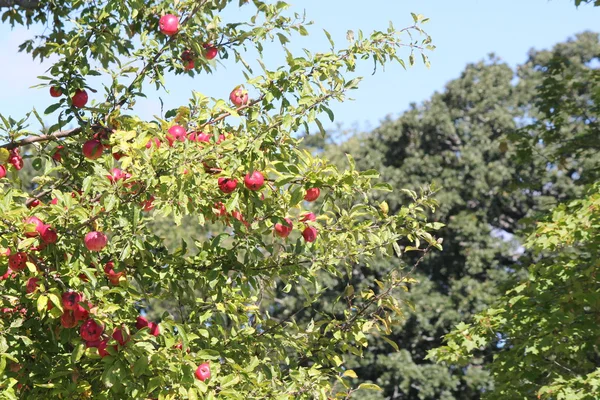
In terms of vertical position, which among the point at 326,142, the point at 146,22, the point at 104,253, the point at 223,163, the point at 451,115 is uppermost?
the point at 326,142

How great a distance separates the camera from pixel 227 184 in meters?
4.16

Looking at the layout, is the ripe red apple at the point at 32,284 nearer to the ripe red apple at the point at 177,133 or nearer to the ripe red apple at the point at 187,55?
the ripe red apple at the point at 177,133

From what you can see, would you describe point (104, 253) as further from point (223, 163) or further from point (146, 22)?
point (146, 22)

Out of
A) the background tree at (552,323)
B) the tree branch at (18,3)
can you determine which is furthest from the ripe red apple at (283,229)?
the background tree at (552,323)

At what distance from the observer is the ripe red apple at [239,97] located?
470cm

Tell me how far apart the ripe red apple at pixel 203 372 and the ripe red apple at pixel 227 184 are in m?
0.92

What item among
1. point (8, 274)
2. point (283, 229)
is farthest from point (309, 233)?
point (8, 274)

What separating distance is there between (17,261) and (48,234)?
0.23 meters

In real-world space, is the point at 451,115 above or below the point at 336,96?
above

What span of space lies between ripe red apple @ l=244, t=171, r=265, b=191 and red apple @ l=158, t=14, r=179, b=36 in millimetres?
1327

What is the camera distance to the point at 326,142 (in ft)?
105

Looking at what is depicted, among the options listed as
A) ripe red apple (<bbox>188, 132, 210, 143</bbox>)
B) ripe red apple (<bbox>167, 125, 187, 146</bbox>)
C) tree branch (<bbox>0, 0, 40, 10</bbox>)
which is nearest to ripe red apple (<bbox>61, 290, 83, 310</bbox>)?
ripe red apple (<bbox>167, 125, 187, 146</bbox>)

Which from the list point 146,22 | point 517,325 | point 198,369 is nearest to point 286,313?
point 517,325

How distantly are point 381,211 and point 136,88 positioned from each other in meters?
1.67
